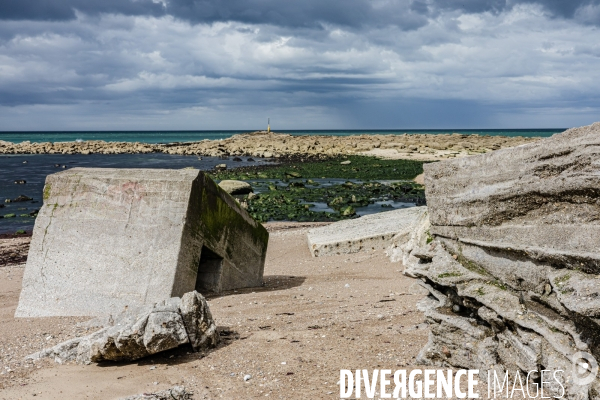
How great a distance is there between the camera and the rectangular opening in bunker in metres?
7.84

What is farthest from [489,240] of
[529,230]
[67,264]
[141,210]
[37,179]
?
[37,179]

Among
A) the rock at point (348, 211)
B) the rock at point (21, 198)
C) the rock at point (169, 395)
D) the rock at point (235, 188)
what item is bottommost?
the rock at point (21, 198)

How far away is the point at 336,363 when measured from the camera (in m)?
4.86

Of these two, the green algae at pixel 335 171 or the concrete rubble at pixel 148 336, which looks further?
the green algae at pixel 335 171

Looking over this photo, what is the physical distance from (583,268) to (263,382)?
2.43m

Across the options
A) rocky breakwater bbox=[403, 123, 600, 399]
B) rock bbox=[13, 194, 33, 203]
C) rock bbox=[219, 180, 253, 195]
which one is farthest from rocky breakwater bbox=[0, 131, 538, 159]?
rocky breakwater bbox=[403, 123, 600, 399]

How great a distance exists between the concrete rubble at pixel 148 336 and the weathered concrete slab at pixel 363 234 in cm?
514

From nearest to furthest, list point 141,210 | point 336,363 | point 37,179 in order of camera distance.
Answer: point 336,363 < point 141,210 < point 37,179

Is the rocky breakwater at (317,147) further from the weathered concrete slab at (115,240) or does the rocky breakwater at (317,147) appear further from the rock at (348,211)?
the weathered concrete slab at (115,240)

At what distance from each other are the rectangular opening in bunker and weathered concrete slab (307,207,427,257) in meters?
3.42

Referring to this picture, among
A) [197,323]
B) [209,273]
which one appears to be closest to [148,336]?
[197,323]

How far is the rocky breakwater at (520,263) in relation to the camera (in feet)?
12.1

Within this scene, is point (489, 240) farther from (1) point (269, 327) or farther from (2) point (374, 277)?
(2) point (374, 277)

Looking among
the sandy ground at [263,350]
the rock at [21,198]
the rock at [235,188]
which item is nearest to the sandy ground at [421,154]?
the rock at [235,188]
